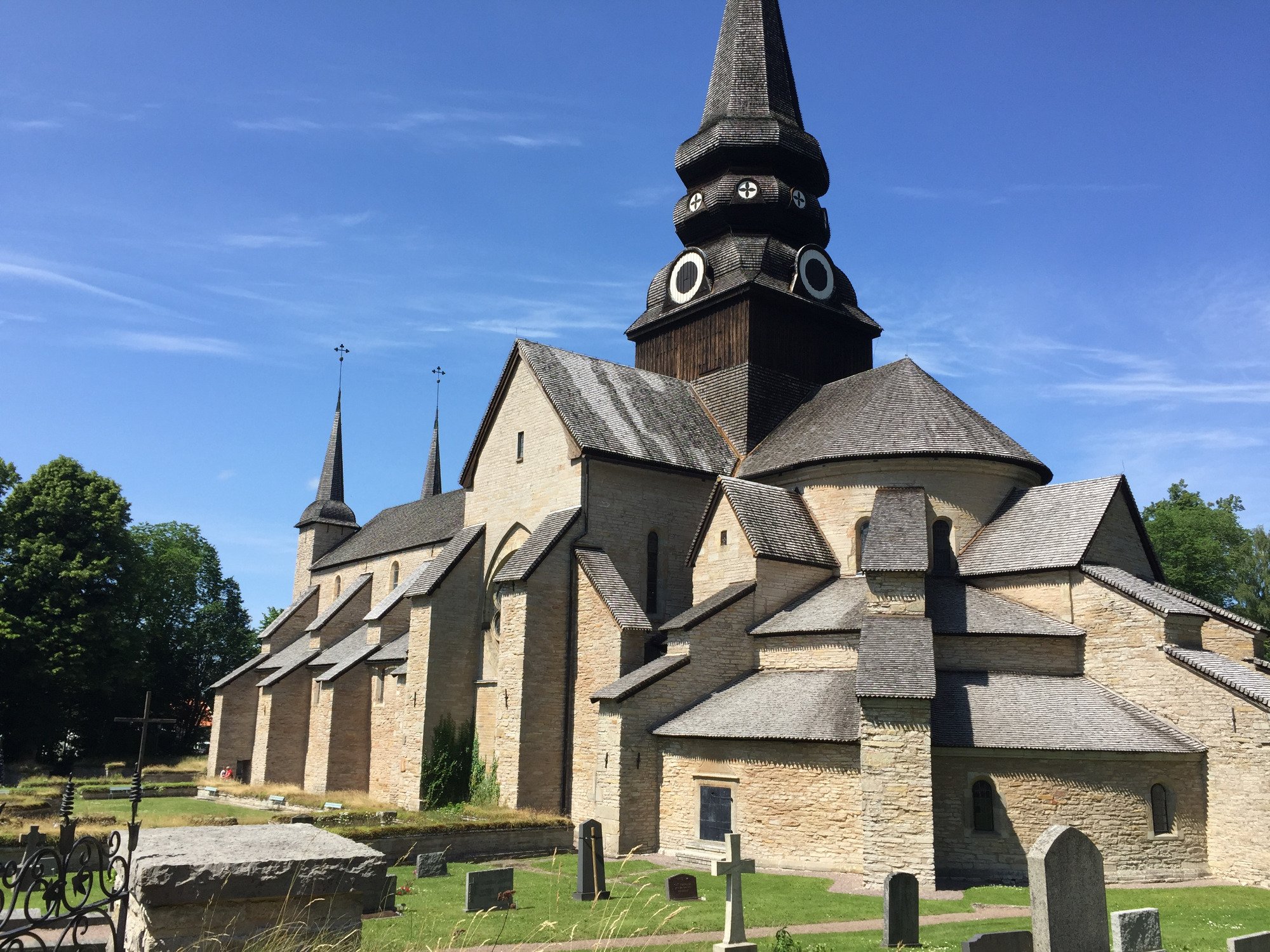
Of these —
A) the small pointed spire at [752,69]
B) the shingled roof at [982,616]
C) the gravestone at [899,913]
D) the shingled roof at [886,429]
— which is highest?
the small pointed spire at [752,69]

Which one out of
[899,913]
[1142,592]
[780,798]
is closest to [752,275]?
[1142,592]

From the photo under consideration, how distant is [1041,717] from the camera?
68.5 ft

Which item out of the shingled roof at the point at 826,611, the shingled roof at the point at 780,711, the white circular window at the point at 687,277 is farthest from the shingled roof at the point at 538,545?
the white circular window at the point at 687,277

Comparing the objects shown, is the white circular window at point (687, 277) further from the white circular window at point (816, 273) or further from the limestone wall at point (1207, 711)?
the limestone wall at point (1207, 711)

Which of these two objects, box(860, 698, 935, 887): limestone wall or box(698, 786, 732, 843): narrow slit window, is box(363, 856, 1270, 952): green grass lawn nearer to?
box(860, 698, 935, 887): limestone wall

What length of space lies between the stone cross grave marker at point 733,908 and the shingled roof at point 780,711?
29.5ft

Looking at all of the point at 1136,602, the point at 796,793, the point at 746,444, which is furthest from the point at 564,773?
the point at 1136,602

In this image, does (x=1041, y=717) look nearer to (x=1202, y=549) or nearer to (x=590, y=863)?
(x=590, y=863)

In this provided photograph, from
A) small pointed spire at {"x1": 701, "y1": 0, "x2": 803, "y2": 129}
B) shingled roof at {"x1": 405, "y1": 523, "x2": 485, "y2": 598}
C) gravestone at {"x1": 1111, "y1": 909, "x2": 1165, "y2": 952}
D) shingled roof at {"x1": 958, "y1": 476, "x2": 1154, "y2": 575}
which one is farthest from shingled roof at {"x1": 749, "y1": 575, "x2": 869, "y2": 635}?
small pointed spire at {"x1": 701, "y1": 0, "x2": 803, "y2": 129}

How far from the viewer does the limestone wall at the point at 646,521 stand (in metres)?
28.4

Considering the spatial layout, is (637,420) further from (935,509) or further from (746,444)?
(935,509)

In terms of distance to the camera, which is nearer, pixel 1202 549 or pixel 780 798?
pixel 780 798

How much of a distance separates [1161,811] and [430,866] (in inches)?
602

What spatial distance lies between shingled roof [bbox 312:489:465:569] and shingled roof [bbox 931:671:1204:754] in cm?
2555
